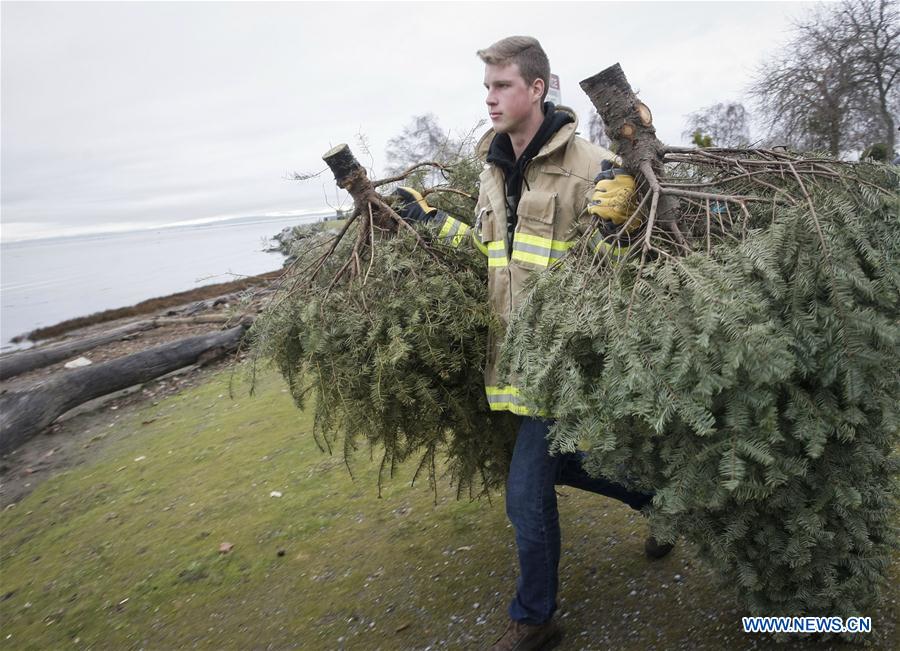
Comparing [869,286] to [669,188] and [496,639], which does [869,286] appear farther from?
[496,639]

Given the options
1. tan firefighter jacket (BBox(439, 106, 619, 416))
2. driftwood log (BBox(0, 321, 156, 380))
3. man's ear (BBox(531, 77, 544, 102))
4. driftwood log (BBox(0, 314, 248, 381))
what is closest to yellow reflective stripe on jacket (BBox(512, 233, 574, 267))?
tan firefighter jacket (BBox(439, 106, 619, 416))

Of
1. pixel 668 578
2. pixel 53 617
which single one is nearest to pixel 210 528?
pixel 53 617

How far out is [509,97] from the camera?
2.79 m

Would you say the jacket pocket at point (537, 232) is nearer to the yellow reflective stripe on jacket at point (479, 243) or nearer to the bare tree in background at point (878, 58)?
the yellow reflective stripe on jacket at point (479, 243)

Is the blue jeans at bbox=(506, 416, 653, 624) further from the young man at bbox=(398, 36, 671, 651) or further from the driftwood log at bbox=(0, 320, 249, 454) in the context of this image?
the driftwood log at bbox=(0, 320, 249, 454)

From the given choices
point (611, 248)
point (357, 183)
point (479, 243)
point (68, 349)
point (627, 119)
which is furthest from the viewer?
point (68, 349)

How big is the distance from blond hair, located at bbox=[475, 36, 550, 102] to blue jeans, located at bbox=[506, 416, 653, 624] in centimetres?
150

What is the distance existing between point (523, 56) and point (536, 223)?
75 centimetres

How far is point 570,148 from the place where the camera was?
277 cm

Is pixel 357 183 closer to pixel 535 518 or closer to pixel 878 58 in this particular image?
pixel 535 518

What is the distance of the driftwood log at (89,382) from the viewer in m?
7.50

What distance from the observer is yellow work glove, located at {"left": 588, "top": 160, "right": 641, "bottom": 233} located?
238 centimetres

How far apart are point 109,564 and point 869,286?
4.77 metres

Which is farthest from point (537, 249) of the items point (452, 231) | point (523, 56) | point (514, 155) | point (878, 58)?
point (878, 58)
